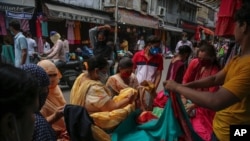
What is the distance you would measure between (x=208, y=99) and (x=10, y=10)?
9485 mm

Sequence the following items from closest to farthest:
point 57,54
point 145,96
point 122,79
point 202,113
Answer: point 145,96 < point 202,113 < point 122,79 < point 57,54

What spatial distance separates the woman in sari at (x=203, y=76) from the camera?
3.57 metres

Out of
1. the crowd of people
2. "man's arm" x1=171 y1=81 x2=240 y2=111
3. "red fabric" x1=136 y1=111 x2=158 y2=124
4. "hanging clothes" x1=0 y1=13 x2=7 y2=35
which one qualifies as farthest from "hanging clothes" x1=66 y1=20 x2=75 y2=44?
"man's arm" x1=171 y1=81 x2=240 y2=111

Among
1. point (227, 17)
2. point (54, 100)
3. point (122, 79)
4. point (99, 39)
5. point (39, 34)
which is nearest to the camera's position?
point (54, 100)

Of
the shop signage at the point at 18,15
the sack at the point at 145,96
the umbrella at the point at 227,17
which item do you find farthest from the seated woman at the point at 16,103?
the shop signage at the point at 18,15

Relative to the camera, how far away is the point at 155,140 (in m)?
2.93

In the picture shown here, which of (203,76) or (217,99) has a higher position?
(217,99)

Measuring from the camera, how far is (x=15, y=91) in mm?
900

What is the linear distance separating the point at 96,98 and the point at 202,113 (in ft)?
4.67

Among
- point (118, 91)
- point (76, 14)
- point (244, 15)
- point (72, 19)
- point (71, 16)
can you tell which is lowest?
point (118, 91)

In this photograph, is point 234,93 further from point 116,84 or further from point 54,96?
point 116,84

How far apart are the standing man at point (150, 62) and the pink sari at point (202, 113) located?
0.79 meters

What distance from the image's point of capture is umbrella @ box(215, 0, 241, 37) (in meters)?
3.19

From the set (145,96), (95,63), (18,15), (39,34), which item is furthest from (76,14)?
(95,63)
